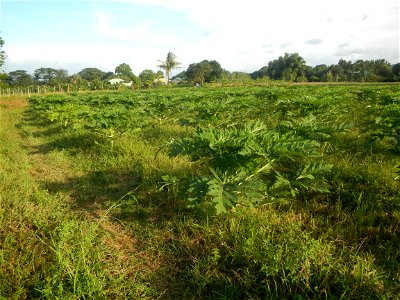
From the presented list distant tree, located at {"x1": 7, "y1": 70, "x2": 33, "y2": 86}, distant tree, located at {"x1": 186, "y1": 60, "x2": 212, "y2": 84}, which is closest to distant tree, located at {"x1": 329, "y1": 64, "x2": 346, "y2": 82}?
distant tree, located at {"x1": 186, "y1": 60, "x2": 212, "y2": 84}

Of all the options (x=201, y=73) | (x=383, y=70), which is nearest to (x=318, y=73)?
(x=383, y=70)

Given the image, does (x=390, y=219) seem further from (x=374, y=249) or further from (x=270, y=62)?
(x=270, y=62)

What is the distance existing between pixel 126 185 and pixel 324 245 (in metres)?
2.89

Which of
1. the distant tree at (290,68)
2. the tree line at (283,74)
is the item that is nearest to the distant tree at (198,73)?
the tree line at (283,74)

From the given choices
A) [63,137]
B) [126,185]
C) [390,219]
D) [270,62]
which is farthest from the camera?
[270,62]

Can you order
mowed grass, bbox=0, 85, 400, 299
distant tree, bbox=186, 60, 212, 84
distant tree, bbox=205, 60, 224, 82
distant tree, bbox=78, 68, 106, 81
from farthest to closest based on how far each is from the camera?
distant tree, bbox=78, 68, 106, 81 → distant tree, bbox=205, 60, 224, 82 → distant tree, bbox=186, 60, 212, 84 → mowed grass, bbox=0, 85, 400, 299

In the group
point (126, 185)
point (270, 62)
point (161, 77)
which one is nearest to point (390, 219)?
point (126, 185)

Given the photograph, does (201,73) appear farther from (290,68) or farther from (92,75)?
(92,75)

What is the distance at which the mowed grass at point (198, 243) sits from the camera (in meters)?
2.08

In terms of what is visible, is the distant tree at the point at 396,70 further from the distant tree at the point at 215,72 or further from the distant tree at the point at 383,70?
the distant tree at the point at 215,72

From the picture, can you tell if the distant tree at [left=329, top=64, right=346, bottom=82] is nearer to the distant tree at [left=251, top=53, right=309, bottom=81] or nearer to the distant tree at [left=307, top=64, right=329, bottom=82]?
the distant tree at [left=307, top=64, right=329, bottom=82]

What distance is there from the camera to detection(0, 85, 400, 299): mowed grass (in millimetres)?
2082

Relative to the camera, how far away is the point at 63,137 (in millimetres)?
8039

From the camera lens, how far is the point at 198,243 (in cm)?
266
